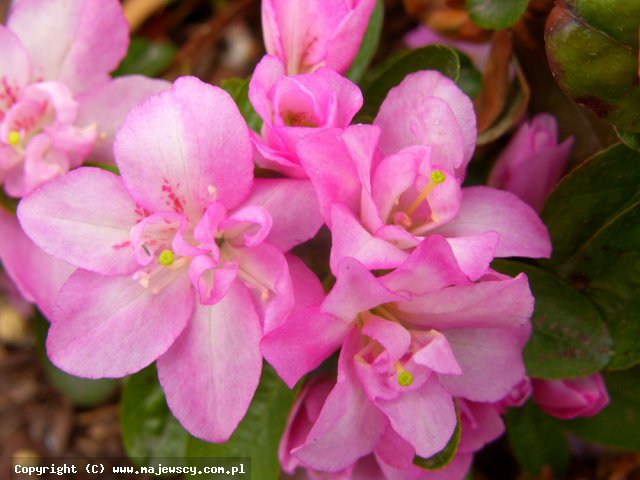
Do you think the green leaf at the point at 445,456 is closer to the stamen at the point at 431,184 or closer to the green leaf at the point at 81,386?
the stamen at the point at 431,184

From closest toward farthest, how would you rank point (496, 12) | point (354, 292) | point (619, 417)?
point (354, 292)
point (496, 12)
point (619, 417)

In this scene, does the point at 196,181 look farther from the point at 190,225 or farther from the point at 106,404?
the point at 106,404

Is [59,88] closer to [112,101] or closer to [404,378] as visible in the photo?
[112,101]

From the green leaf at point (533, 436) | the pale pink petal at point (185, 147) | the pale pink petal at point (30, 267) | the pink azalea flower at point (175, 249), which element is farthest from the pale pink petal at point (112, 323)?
the green leaf at point (533, 436)

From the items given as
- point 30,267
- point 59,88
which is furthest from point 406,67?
point 30,267

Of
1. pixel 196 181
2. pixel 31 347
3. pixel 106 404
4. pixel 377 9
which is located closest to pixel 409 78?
pixel 196 181

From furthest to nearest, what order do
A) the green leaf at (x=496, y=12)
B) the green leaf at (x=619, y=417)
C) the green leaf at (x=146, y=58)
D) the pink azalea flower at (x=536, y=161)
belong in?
1. the green leaf at (x=146, y=58)
2. the green leaf at (x=619, y=417)
3. the pink azalea flower at (x=536, y=161)
4. the green leaf at (x=496, y=12)
